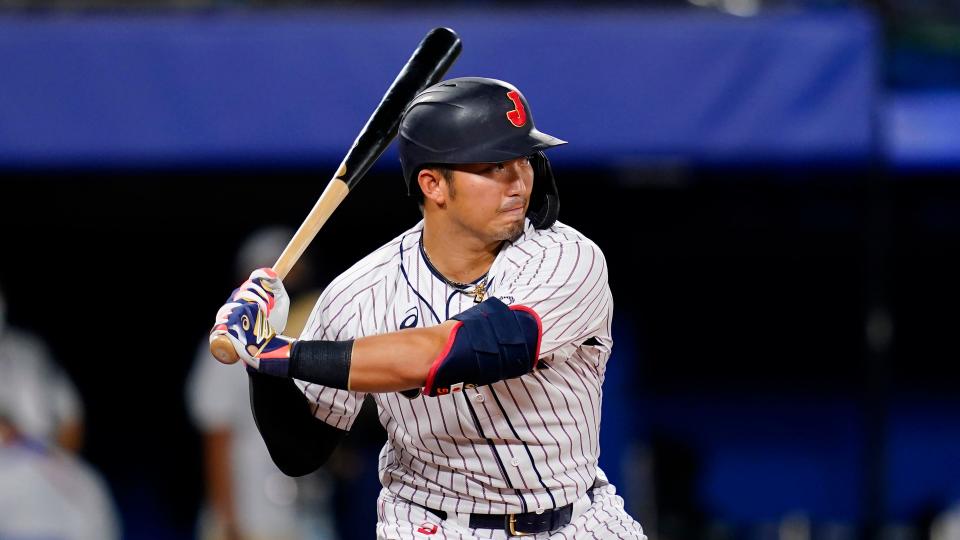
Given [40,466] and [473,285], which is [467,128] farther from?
[40,466]

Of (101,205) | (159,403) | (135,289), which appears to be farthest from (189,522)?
(101,205)

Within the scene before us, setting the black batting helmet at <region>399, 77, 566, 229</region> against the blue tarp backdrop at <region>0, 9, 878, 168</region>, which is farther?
the blue tarp backdrop at <region>0, 9, 878, 168</region>

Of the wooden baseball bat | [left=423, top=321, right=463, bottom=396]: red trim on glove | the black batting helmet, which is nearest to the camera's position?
[left=423, top=321, right=463, bottom=396]: red trim on glove

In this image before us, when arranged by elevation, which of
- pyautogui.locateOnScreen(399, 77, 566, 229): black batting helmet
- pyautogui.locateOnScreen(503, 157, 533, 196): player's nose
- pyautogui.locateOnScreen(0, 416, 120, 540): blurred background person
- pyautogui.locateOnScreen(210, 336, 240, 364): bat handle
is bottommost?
pyautogui.locateOnScreen(0, 416, 120, 540): blurred background person

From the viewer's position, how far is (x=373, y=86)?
4754 millimetres

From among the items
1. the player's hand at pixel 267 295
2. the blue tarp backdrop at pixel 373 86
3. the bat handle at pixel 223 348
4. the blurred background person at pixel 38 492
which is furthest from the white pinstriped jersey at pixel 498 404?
the blurred background person at pixel 38 492

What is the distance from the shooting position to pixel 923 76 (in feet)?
17.0

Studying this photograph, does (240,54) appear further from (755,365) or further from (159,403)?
(755,365)

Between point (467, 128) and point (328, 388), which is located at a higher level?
point (467, 128)

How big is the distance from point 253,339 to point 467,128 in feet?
1.75

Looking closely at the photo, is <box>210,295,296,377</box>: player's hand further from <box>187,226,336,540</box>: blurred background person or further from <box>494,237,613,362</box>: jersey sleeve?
<box>187,226,336,540</box>: blurred background person

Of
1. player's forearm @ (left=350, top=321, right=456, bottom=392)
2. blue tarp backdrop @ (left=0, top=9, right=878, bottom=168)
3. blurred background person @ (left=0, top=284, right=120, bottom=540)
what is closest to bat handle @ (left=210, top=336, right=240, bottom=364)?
player's forearm @ (left=350, top=321, right=456, bottom=392)

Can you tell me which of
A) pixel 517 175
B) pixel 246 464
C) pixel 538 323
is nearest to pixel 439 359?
pixel 538 323

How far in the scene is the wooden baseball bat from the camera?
2.84 m
